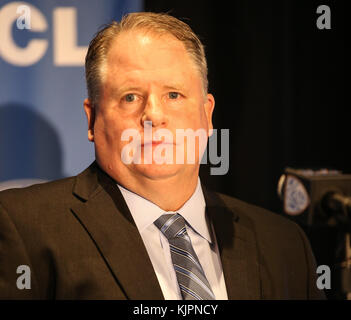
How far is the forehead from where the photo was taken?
1601 millimetres

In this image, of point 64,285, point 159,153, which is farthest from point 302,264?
point 64,285

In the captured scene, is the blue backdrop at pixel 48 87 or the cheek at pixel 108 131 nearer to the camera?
the cheek at pixel 108 131

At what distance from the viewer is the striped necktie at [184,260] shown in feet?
5.23

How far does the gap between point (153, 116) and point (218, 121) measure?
0.62m

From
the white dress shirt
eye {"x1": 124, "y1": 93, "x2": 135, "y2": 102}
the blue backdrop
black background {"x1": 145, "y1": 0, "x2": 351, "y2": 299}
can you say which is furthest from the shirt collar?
the blue backdrop

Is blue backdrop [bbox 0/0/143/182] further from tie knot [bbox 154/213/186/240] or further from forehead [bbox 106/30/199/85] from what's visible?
tie knot [bbox 154/213/186/240]

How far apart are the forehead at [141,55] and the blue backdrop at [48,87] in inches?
18.4

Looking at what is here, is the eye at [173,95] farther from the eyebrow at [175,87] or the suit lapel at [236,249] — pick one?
the suit lapel at [236,249]

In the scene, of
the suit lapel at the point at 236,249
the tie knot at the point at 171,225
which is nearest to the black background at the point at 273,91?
the suit lapel at the point at 236,249

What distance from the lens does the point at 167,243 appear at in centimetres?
164

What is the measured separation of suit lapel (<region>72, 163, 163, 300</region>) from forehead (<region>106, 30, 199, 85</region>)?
0.37 meters

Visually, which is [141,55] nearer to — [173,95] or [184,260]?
[173,95]
